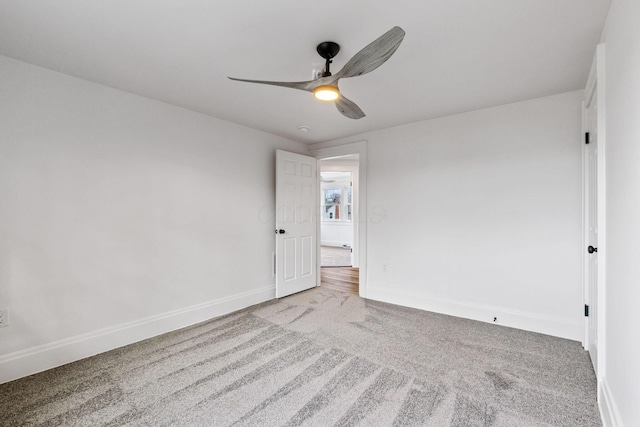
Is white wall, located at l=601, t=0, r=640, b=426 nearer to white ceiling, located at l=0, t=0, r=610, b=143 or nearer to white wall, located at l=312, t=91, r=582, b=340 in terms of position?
white ceiling, located at l=0, t=0, r=610, b=143

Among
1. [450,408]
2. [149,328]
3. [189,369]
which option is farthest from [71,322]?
[450,408]

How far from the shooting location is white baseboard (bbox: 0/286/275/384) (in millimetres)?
2039

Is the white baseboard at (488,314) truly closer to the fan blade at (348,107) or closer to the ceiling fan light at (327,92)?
the fan blade at (348,107)

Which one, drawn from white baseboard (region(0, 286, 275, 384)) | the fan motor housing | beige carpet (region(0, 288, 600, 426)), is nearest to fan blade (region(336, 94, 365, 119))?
the fan motor housing

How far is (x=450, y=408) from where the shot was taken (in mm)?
1696

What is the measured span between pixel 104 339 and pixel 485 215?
390cm

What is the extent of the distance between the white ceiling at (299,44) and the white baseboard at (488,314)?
2168mm

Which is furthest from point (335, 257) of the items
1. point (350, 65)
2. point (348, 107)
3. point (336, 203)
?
point (350, 65)

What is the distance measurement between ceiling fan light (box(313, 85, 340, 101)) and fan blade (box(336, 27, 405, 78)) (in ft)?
0.40

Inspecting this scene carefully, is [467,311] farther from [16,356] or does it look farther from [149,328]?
[16,356]

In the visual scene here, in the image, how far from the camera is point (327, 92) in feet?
5.77

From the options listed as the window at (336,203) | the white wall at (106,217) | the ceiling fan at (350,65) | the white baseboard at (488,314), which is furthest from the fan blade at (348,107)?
the window at (336,203)

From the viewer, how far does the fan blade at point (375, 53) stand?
1.29m

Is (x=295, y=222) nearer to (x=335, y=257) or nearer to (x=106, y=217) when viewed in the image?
(x=106, y=217)
